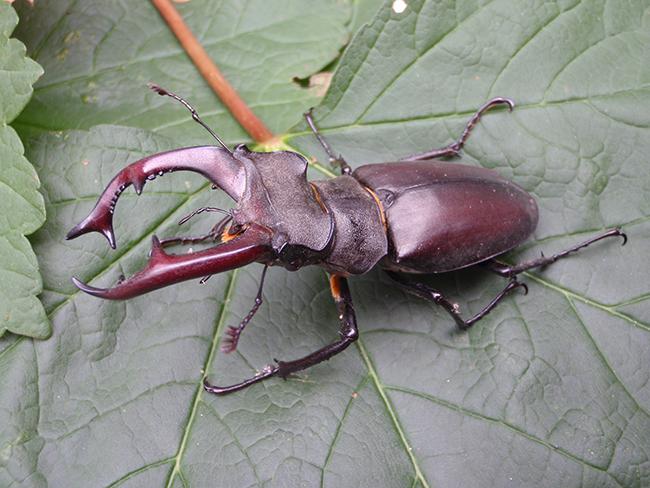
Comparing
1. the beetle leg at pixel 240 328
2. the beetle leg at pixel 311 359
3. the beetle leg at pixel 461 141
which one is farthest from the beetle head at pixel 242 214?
the beetle leg at pixel 461 141

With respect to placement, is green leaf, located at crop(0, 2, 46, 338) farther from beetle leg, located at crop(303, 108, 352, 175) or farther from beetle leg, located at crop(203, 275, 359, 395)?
beetle leg, located at crop(303, 108, 352, 175)

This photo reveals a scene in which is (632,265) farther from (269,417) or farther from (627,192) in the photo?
(269,417)

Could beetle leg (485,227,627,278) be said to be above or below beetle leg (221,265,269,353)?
below

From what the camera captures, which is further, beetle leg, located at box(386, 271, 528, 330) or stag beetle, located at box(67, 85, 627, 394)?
beetle leg, located at box(386, 271, 528, 330)

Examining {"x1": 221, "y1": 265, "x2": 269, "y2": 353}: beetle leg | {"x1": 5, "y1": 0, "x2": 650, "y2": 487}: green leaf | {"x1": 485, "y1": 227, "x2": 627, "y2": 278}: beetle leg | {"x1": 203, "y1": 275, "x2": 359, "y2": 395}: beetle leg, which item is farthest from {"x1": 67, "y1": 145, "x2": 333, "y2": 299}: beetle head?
{"x1": 485, "y1": 227, "x2": 627, "y2": 278}: beetle leg

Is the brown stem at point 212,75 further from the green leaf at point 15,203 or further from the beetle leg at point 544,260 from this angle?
the beetle leg at point 544,260

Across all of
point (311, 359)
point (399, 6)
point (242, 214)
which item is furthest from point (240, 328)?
point (399, 6)

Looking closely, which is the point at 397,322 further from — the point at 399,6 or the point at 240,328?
the point at 399,6
